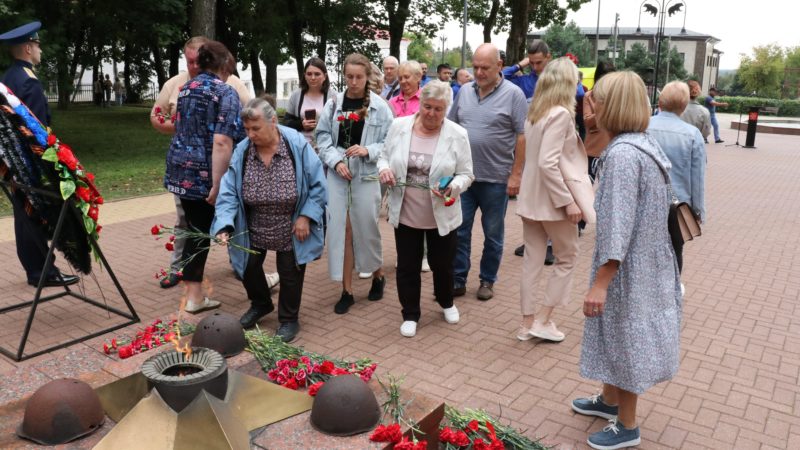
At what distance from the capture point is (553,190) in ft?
14.9

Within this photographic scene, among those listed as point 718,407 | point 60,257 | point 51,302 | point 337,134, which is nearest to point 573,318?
point 718,407

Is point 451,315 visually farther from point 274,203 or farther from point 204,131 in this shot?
point 204,131

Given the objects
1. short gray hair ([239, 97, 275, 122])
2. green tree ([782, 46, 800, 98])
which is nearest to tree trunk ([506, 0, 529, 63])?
short gray hair ([239, 97, 275, 122])

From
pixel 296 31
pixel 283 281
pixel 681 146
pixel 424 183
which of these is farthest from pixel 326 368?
pixel 296 31

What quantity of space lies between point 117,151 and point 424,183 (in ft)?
44.9

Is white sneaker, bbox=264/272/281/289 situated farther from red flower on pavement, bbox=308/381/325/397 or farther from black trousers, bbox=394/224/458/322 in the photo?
red flower on pavement, bbox=308/381/325/397

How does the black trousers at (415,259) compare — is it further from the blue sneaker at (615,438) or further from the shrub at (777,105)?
the shrub at (777,105)

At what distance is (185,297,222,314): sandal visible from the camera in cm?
532

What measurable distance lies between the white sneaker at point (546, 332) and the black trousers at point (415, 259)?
0.70 metres

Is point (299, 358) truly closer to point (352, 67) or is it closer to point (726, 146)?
point (352, 67)

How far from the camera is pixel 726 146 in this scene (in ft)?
70.4

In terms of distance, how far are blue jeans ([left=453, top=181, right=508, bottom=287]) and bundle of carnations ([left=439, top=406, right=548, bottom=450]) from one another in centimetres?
232

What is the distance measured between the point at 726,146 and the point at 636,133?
67.6 feet

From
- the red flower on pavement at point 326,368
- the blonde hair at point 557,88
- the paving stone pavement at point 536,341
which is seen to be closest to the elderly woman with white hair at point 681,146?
the blonde hair at point 557,88
